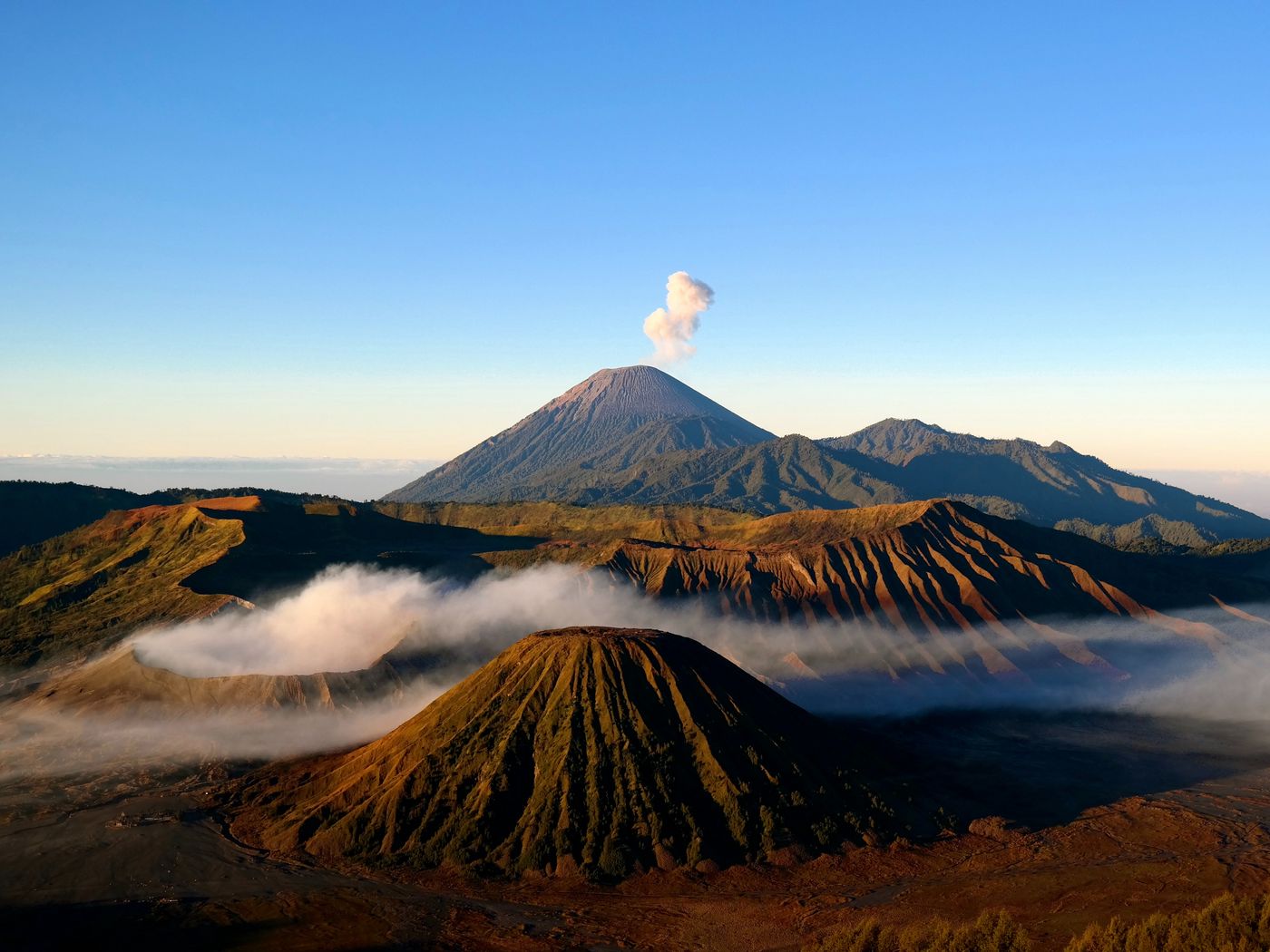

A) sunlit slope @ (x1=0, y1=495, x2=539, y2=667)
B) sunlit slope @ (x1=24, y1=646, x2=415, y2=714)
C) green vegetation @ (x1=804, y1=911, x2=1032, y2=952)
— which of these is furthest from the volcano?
sunlit slope @ (x1=0, y1=495, x2=539, y2=667)

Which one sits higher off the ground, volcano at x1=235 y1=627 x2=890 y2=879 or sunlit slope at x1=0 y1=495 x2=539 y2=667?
sunlit slope at x1=0 y1=495 x2=539 y2=667

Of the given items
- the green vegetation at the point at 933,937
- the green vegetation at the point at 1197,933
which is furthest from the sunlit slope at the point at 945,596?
the green vegetation at the point at 1197,933

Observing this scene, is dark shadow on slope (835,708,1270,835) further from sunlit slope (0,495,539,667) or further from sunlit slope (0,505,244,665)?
sunlit slope (0,505,244,665)

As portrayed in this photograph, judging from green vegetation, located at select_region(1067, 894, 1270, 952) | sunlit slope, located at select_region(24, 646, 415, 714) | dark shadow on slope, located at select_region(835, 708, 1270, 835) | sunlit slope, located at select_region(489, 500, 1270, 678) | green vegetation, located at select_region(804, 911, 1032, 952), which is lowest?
dark shadow on slope, located at select_region(835, 708, 1270, 835)

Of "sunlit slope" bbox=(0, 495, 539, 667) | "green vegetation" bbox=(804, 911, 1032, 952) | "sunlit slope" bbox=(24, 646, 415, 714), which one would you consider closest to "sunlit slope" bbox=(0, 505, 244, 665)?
"sunlit slope" bbox=(0, 495, 539, 667)

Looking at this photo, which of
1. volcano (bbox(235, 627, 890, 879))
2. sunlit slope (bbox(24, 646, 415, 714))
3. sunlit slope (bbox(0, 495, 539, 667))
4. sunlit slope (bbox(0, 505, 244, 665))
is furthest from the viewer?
sunlit slope (bbox(0, 495, 539, 667))

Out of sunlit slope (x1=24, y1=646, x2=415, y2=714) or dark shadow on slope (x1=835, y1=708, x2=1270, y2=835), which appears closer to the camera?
dark shadow on slope (x1=835, y1=708, x2=1270, y2=835)

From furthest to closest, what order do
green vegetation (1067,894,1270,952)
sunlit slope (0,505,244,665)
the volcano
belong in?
sunlit slope (0,505,244,665) < the volcano < green vegetation (1067,894,1270,952)
